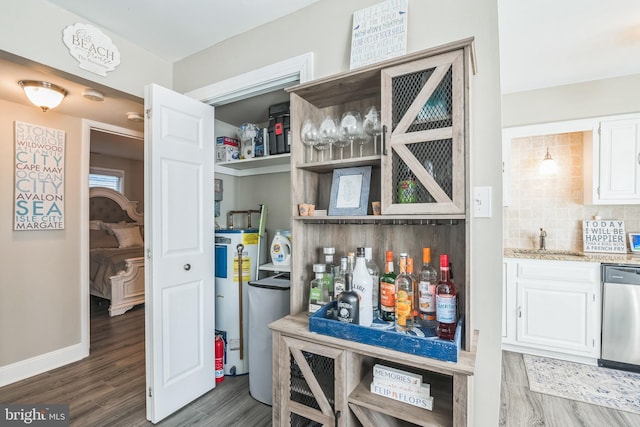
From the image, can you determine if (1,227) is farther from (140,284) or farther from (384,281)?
(384,281)

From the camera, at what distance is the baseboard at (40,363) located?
2459 millimetres

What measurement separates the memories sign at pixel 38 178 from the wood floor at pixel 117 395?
1274 mm

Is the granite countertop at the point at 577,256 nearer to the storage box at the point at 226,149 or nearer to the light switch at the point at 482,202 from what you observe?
the light switch at the point at 482,202

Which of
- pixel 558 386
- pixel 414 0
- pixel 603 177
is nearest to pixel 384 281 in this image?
pixel 414 0

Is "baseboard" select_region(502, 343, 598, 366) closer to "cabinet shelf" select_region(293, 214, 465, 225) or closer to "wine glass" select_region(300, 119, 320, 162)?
"cabinet shelf" select_region(293, 214, 465, 225)

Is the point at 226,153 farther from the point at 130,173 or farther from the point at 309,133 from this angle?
the point at 130,173

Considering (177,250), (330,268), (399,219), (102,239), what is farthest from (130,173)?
(399,219)

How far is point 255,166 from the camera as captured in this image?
280 cm

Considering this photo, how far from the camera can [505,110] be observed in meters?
3.31

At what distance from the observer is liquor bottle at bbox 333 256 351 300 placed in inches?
59.8

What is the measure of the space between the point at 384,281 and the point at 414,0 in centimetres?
140

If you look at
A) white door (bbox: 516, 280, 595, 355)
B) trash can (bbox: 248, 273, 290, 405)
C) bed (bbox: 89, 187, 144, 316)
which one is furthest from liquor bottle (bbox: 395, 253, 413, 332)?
bed (bbox: 89, 187, 144, 316)

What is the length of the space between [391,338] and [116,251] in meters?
4.87

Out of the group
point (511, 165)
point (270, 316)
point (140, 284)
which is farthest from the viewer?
point (140, 284)
